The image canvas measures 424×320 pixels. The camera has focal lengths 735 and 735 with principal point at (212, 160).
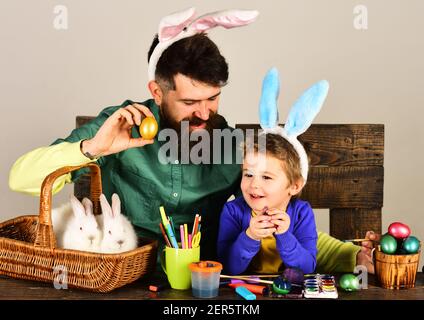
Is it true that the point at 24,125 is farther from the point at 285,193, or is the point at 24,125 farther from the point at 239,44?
the point at 285,193

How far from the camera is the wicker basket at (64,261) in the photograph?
4.62 feet

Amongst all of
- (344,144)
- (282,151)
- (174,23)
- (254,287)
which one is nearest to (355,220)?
(344,144)

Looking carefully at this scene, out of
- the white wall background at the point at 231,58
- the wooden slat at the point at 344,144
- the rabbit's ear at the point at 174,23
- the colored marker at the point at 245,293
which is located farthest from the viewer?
the white wall background at the point at 231,58

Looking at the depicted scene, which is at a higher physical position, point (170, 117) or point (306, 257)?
point (170, 117)

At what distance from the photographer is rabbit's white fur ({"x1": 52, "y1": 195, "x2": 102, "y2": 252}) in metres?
1.52

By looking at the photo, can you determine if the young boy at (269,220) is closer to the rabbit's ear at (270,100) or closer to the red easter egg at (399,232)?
the rabbit's ear at (270,100)

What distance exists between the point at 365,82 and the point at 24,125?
117cm

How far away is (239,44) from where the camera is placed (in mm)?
2465

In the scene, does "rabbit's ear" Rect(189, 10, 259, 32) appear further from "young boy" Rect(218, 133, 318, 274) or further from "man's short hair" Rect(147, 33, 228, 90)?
"young boy" Rect(218, 133, 318, 274)

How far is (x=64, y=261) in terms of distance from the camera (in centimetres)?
144

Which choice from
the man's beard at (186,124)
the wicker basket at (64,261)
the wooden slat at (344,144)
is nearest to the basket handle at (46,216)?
the wicker basket at (64,261)

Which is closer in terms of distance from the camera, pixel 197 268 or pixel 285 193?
pixel 197 268
